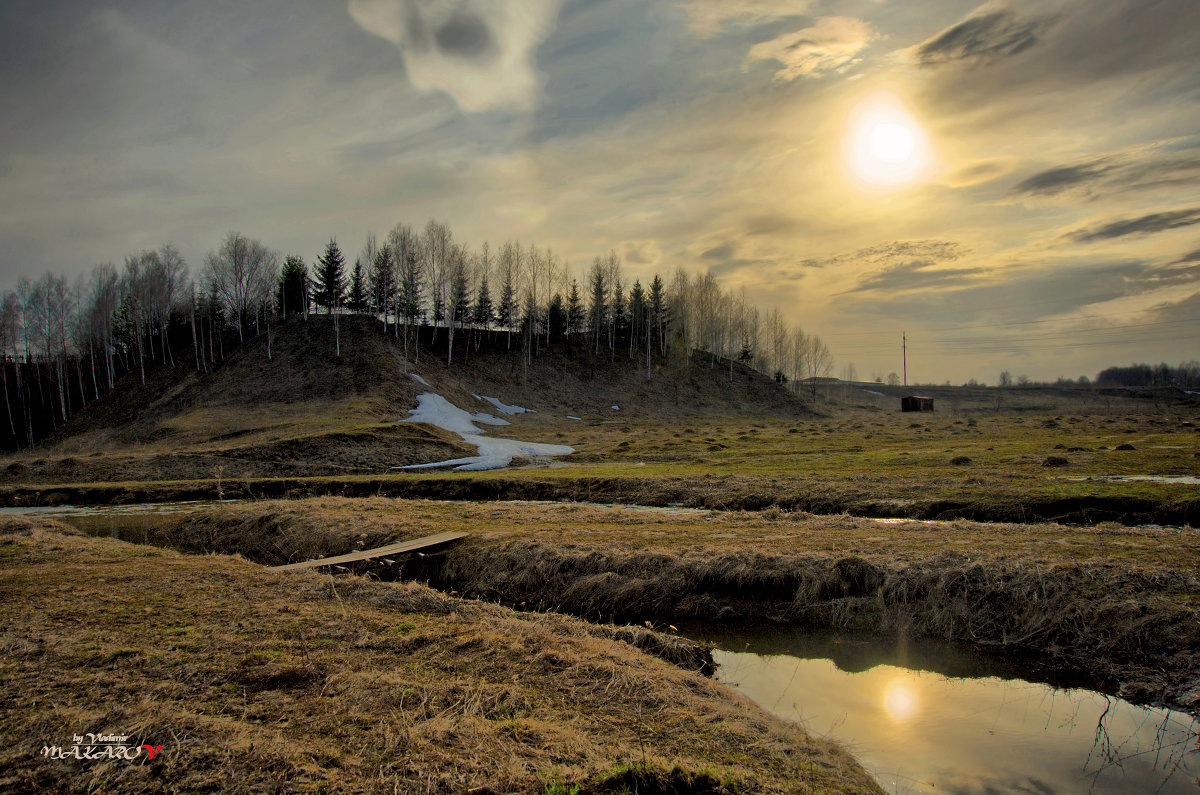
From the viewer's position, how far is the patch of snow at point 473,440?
42906 mm

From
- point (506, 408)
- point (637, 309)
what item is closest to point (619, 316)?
point (637, 309)

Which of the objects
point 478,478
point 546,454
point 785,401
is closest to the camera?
point 478,478

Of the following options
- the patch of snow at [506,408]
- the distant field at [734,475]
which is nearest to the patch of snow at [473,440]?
the distant field at [734,475]

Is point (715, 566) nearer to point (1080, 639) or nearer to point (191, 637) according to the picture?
point (1080, 639)

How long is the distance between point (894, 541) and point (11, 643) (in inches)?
668

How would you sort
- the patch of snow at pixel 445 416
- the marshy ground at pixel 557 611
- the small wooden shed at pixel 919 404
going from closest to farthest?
1. the marshy ground at pixel 557 611
2. the patch of snow at pixel 445 416
3. the small wooden shed at pixel 919 404

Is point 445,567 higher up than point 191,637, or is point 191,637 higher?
point 191,637

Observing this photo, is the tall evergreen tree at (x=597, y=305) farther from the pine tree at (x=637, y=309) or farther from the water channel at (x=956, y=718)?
the water channel at (x=956, y=718)

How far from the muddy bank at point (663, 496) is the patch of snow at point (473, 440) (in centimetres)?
781

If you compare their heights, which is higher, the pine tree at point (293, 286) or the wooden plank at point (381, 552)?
the pine tree at point (293, 286)

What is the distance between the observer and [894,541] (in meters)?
15.4

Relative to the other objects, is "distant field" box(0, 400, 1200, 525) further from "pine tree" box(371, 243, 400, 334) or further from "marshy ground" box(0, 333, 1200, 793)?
"pine tree" box(371, 243, 400, 334)

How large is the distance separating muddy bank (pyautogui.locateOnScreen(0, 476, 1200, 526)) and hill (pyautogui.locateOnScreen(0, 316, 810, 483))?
4145 mm

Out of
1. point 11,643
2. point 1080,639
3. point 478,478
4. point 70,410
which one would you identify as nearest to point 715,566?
point 1080,639
